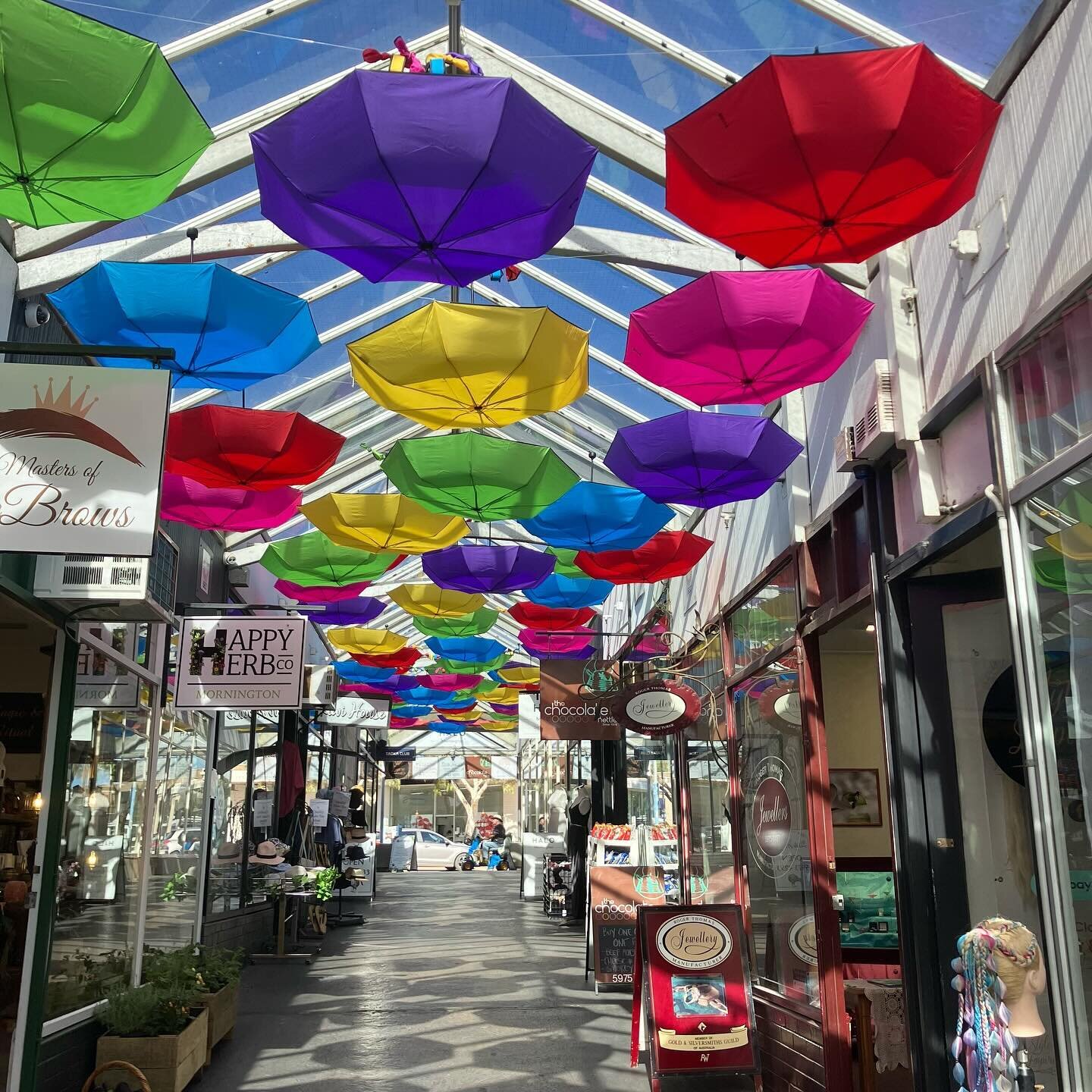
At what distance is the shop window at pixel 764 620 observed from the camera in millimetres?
7371

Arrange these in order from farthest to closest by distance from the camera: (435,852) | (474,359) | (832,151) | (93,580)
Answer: (435,852)
(474,359)
(93,580)
(832,151)

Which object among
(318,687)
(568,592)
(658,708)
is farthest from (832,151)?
(318,687)

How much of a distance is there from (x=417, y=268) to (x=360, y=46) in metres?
2.75

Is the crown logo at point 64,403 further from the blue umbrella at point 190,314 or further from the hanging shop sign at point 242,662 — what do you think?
the hanging shop sign at point 242,662

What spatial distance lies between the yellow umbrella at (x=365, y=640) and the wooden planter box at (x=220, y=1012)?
7322 millimetres

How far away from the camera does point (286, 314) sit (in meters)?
5.93

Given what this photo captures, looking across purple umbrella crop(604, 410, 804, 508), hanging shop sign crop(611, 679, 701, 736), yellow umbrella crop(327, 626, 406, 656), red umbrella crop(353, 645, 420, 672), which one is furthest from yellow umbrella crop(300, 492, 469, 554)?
red umbrella crop(353, 645, 420, 672)

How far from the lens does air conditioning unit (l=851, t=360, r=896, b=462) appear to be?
543 centimetres

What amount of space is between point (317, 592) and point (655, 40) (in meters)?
7.82

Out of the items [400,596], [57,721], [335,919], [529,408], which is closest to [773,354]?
[529,408]

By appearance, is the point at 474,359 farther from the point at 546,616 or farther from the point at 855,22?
the point at 546,616

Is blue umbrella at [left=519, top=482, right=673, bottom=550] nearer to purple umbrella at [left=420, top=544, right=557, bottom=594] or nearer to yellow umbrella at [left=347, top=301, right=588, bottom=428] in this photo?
purple umbrella at [left=420, top=544, right=557, bottom=594]

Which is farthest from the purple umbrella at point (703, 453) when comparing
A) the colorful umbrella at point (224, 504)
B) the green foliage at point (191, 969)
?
the green foliage at point (191, 969)

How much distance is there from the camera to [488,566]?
10.3m
